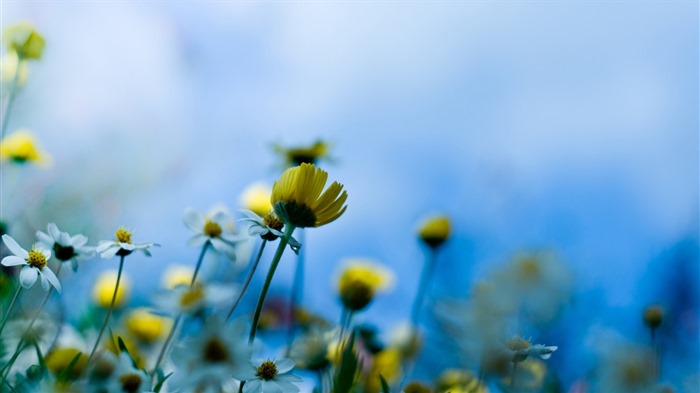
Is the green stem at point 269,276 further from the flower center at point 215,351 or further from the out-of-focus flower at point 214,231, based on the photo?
the out-of-focus flower at point 214,231

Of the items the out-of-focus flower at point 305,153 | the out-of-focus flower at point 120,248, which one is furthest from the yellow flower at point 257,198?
the out-of-focus flower at point 120,248

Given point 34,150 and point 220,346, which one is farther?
point 34,150

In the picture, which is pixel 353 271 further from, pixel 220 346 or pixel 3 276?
pixel 220 346

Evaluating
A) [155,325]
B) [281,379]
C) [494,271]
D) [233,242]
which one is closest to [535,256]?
[494,271]

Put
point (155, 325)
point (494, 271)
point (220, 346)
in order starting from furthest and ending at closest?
point (155, 325), point (494, 271), point (220, 346)

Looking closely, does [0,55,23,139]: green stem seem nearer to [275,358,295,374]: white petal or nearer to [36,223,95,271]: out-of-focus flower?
[36,223,95,271]: out-of-focus flower

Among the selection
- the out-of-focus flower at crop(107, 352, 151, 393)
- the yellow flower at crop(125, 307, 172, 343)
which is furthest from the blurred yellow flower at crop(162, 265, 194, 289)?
the out-of-focus flower at crop(107, 352, 151, 393)

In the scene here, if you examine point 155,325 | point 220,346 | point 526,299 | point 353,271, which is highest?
point 353,271
